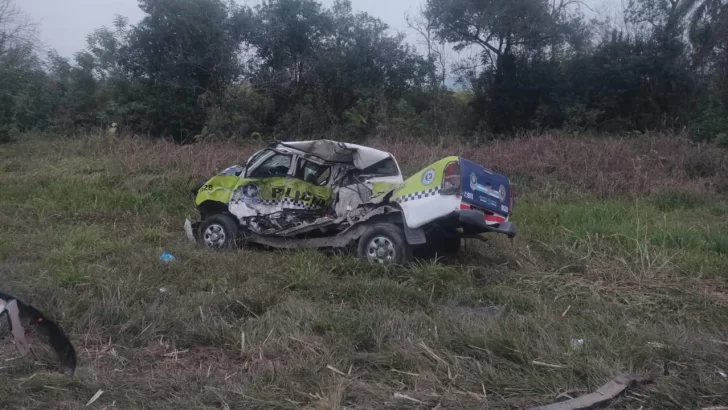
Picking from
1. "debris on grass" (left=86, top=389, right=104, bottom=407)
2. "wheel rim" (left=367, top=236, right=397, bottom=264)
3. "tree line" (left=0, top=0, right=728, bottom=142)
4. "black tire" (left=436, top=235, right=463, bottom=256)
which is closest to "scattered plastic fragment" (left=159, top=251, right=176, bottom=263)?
"wheel rim" (left=367, top=236, right=397, bottom=264)

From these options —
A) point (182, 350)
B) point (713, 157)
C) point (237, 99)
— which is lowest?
point (182, 350)

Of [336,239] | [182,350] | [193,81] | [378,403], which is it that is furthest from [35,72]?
[378,403]

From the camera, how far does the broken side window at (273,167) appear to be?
9.30m

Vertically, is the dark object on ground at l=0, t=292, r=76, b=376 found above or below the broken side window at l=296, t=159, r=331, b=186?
below

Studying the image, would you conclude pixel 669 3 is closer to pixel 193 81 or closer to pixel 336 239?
pixel 193 81

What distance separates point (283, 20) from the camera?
22062mm

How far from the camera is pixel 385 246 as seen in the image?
790cm

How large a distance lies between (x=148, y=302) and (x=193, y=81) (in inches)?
645

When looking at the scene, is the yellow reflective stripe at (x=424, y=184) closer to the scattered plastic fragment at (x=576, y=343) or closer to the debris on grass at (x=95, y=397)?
the scattered plastic fragment at (x=576, y=343)

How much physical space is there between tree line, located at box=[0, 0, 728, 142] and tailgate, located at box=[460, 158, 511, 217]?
481 inches

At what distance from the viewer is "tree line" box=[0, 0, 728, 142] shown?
823 inches

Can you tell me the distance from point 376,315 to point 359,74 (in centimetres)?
1756

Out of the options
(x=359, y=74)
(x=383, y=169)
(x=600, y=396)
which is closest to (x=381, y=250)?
(x=383, y=169)

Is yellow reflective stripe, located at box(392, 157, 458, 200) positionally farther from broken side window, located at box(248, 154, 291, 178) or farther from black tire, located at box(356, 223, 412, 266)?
broken side window, located at box(248, 154, 291, 178)
